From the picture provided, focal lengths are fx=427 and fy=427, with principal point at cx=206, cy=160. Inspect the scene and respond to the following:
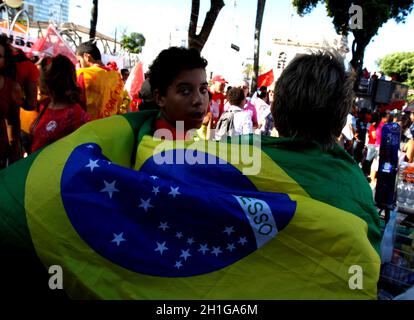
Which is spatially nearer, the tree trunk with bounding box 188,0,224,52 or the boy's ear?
the boy's ear

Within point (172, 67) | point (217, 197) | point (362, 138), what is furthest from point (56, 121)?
point (362, 138)

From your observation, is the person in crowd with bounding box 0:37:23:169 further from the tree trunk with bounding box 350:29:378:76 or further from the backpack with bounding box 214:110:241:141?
the tree trunk with bounding box 350:29:378:76

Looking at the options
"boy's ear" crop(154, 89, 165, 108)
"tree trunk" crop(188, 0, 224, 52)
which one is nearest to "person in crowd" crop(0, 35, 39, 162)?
"boy's ear" crop(154, 89, 165, 108)

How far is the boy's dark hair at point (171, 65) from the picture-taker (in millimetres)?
2199

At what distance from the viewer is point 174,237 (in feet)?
4.99

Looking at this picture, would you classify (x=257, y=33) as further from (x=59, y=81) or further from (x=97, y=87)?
(x=59, y=81)

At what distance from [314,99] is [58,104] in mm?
2349

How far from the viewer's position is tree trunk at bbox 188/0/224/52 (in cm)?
627

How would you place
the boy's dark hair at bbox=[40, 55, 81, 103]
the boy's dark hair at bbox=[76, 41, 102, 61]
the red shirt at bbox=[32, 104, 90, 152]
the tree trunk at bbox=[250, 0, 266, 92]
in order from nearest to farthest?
the red shirt at bbox=[32, 104, 90, 152] < the boy's dark hair at bbox=[40, 55, 81, 103] < the boy's dark hair at bbox=[76, 41, 102, 61] < the tree trunk at bbox=[250, 0, 266, 92]

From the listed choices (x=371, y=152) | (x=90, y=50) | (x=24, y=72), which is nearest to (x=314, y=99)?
(x=24, y=72)

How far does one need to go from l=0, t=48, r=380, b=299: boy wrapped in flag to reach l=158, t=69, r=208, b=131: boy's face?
608 mm

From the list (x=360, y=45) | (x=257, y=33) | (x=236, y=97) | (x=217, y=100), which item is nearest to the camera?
(x=236, y=97)

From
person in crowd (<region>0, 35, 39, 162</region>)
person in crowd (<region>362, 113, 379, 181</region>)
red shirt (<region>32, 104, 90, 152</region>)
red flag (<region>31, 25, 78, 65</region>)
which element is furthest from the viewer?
person in crowd (<region>362, 113, 379, 181</region>)

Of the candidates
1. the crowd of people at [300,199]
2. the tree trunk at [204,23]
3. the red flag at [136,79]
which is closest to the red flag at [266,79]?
the red flag at [136,79]
